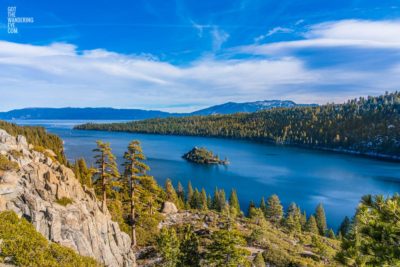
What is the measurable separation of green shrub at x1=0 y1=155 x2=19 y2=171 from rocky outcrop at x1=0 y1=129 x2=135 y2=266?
1.04 ft

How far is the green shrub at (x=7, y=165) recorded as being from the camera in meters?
17.5

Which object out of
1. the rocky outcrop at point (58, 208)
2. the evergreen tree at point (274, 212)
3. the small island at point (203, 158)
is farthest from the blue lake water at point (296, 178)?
the rocky outcrop at point (58, 208)

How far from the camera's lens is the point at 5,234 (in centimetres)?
1089

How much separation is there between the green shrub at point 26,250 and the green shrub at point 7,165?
567 centimetres

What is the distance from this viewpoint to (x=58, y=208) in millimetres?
17734

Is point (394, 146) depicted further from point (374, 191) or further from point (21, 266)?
point (21, 266)

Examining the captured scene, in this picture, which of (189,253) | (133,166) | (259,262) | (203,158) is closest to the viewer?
(189,253)

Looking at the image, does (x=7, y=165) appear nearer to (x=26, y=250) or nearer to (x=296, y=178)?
(x=26, y=250)

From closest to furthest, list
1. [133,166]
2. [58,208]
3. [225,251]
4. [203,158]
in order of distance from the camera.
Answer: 1. [58,208]
2. [225,251]
3. [133,166]
4. [203,158]

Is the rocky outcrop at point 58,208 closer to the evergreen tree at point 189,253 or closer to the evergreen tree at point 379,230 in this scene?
the evergreen tree at point 189,253

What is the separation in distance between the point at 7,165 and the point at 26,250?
9.51m

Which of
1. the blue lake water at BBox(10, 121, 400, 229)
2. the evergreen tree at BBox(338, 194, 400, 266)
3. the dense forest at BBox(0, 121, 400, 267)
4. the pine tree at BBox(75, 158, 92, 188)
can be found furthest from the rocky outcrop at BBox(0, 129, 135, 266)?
the blue lake water at BBox(10, 121, 400, 229)

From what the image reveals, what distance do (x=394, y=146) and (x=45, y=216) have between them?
21885 centimetres

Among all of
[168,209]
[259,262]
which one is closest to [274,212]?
[168,209]
